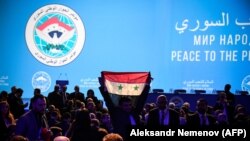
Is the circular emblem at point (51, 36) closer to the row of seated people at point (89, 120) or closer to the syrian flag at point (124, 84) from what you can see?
the row of seated people at point (89, 120)

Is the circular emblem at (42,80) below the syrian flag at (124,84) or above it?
above

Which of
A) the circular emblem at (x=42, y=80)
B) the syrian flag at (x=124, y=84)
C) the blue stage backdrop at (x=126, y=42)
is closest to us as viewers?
the syrian flag at (x=124, y=84)

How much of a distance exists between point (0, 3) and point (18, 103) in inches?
257

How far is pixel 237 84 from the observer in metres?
13.3

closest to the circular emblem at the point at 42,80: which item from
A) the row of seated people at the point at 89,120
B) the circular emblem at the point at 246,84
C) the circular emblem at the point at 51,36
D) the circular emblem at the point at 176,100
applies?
the circular emblem at the point at 51,36

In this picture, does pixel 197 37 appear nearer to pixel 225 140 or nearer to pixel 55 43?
pixel 55 43

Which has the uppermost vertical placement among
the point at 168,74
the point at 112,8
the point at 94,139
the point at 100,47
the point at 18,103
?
the point at 112,8

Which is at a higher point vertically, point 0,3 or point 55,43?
point 0,3

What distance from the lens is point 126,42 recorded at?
14.3m

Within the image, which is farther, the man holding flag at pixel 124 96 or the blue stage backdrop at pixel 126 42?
the blue stage backdrop at pixel 126 42

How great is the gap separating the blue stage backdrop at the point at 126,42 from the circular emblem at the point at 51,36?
0.03 meters

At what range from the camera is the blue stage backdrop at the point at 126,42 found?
44.4ft

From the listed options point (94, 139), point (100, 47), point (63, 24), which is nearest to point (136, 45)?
point (100, 47)

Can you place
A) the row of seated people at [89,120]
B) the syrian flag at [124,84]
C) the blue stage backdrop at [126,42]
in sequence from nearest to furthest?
the row of seated people at [89,120] < the syrian flag at [124,84] < the blue stage backdrop at [126,42]
